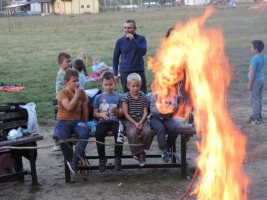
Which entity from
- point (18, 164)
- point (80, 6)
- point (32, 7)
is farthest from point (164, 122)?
point (32, 7)

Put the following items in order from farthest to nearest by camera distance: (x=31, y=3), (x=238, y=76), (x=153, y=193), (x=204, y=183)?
(x=31, y=3) → (x=238, y=76) → (x=153, y=193) → (x=204, y=183)

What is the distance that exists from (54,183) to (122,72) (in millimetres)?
2933

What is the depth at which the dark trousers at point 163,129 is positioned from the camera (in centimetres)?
658

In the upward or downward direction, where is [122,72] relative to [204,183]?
upward

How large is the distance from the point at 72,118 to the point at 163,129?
1287mm

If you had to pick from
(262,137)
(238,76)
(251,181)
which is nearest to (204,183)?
(251,181)

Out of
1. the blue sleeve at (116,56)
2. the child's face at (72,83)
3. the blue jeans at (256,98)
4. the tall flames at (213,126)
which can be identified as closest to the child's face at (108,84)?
the child's face at (72,83)

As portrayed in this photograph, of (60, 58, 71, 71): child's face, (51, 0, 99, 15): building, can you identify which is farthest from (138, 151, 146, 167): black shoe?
(51, 0, 99, 15): building

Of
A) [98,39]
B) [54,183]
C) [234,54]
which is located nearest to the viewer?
[54,183]

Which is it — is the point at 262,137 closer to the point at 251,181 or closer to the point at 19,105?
the point at 251,181

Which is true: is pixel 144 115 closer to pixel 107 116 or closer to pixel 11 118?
Answer: pixel 107 116

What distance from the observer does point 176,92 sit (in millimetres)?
7164

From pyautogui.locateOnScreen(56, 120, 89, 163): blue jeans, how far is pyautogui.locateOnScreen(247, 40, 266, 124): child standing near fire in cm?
402

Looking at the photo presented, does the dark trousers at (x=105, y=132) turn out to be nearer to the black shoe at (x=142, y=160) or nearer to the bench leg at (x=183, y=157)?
the black shoe at (x=142, y=160)
